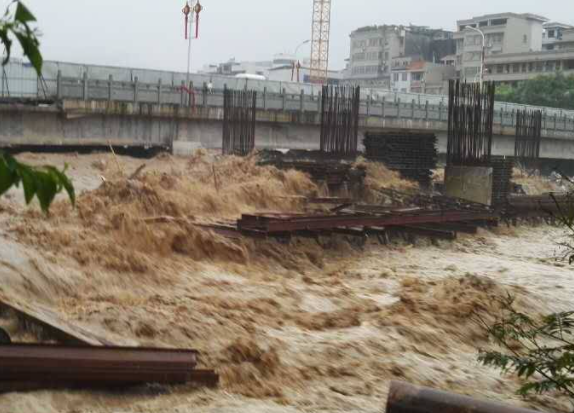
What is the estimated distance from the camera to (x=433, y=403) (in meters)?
6.71

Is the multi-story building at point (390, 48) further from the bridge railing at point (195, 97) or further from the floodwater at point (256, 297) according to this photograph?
the floodwater at point (256, 297)

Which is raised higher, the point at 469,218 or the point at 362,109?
the point at 362,109

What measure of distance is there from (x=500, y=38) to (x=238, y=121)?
75.5 m

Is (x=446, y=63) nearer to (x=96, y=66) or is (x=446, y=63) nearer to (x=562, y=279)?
(x=96, y=66)

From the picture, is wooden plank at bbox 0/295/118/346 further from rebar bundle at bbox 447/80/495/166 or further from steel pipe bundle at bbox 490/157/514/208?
rebar bundle at bbox 447/80/495/166

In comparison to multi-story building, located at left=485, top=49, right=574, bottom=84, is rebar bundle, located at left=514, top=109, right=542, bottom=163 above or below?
below

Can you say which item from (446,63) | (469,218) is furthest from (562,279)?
(446,63)

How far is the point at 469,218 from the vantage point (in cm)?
2392

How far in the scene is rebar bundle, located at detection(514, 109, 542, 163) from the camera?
46.7 meters

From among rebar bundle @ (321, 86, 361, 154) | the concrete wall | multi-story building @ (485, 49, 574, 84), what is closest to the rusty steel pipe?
the concrete wall

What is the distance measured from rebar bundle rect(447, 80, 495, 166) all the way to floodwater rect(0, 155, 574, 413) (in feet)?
28.1

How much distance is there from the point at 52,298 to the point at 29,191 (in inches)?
358

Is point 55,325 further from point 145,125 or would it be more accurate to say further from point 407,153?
point 145,125

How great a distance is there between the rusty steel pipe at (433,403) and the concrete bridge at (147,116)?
76.7ft
